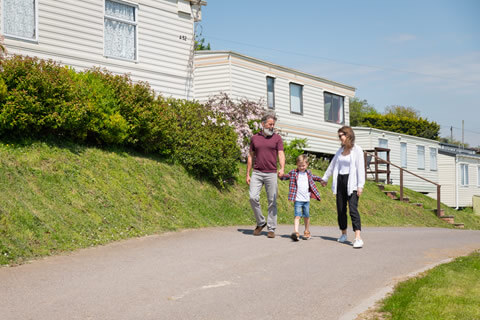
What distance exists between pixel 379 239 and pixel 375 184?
45.9ft

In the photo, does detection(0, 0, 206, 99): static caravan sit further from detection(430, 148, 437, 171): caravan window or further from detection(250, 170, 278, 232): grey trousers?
detection(430, 148, 437, 171): caravan window

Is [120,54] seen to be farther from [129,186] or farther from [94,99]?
[129,186]

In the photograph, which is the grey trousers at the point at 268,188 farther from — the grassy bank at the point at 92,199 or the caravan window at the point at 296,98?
the caravan window at the point at 296,98

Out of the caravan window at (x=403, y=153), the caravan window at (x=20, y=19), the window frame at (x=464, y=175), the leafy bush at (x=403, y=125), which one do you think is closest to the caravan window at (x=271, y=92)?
the caravan window at (x=20, y=19)

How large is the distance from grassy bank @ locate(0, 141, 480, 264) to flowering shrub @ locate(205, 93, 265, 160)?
2902 millimetres

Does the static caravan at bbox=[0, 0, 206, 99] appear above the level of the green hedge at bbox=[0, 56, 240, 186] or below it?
above

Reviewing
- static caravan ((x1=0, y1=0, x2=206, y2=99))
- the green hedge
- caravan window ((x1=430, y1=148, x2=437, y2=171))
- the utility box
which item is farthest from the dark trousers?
the utility box

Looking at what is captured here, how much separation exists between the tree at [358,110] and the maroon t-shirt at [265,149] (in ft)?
209

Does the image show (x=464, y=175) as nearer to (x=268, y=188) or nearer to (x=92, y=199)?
(x=268, y=188)

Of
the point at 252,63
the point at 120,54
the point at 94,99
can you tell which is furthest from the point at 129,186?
the point at 252,63

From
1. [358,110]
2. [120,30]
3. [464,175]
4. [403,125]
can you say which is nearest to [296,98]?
[120,30]

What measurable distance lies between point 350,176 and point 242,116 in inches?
372

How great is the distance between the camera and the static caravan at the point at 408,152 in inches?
1283

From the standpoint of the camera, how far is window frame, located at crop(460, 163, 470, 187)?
133 feet
